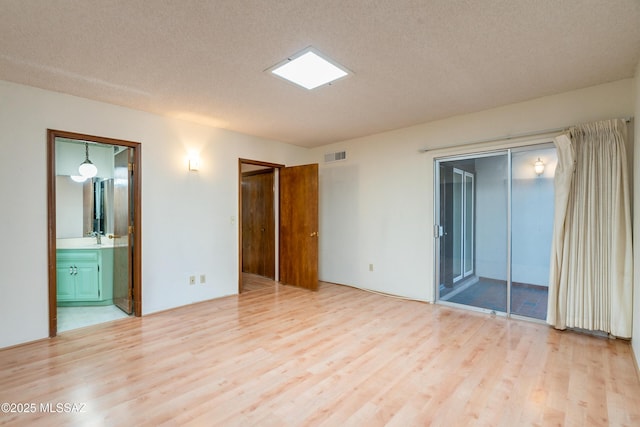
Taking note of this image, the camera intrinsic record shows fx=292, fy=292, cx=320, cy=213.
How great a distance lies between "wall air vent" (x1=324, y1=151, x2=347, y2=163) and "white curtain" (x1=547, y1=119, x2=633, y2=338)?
3015 millimetres

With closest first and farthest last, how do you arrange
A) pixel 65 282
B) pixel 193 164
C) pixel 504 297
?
pixel 504 297 → pixel 65 282 → pixel 193 164

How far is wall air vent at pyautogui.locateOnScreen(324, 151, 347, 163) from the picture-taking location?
17.3 ft

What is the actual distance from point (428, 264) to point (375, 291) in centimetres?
104

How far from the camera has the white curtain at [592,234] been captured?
279 cm

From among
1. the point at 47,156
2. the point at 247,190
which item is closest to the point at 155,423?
the point at 47,156

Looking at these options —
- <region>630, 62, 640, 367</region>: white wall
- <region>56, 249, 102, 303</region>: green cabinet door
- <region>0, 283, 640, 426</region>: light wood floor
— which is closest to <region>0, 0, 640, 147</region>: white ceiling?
<region>630, 62, 640, 367</region>: white wall

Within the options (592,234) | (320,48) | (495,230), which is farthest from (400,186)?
(320,48)

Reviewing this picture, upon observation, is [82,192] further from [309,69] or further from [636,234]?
[636,234]

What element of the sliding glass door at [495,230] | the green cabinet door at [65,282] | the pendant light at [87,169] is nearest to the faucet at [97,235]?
the green cabinet door at [65,282]

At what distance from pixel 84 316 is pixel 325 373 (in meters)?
3.27

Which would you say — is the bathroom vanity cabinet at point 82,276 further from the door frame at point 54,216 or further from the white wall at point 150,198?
the white wall at point 150,198

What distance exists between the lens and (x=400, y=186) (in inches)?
177

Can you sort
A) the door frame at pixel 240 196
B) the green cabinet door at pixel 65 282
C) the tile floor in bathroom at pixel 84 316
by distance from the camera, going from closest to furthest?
A: the tile floor in bathroom at pixel 84 316 → the green cabinet door at pixel 65 282 → the door frame at pixel 240 196

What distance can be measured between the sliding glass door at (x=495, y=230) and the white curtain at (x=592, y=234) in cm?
24
